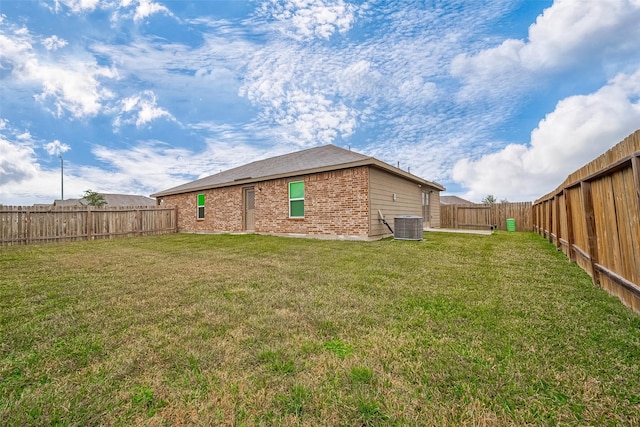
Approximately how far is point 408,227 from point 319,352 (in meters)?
7.60

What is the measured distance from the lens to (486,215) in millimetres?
16719

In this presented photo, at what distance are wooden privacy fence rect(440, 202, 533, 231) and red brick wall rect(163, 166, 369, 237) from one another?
11418mm

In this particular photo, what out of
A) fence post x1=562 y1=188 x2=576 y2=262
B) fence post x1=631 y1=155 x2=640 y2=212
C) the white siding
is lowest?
fence post x1=562 y1=188 x2=576 y2=262

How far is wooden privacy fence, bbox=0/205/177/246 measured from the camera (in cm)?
1030

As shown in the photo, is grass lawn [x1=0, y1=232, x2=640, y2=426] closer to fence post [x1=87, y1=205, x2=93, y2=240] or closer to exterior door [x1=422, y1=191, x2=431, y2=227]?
fence post [x1=87, y1=205, x2=93, y2=240]

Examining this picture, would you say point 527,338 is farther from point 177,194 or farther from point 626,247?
Answer: point 177,194

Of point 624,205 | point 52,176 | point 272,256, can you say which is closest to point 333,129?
point 272,256

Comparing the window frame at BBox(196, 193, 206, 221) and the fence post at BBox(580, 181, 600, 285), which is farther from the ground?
the window frame at BBox(196, 193, 206, 221)

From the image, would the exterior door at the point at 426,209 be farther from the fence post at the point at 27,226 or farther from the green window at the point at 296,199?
the fence post at the point at 27,226

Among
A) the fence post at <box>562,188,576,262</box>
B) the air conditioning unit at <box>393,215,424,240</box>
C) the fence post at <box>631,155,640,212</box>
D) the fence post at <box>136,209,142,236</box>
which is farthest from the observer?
the fence post at <box>136,209,142,236</box>

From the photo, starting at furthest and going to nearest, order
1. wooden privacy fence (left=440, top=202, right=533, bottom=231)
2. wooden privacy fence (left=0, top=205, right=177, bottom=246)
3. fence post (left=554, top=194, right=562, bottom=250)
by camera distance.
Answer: wooden privacy fence (left=440, top=202, right=533, bottom=231), wooden privacy fence (left=0, top=205, right=177, bottom=246), fence post (left=554, top=194, right=562, bottom=250)

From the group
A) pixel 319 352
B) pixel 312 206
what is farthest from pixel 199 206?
pixel 319 352

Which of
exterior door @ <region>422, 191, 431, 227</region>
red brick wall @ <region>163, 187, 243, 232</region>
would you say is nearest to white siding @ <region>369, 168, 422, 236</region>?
exterior door @ <region>422, 191, 431, 227</region>

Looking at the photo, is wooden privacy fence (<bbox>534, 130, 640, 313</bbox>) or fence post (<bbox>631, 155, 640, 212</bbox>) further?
wooden privacy fence (<bbox>534, 130, 640, 313</bbox>)
